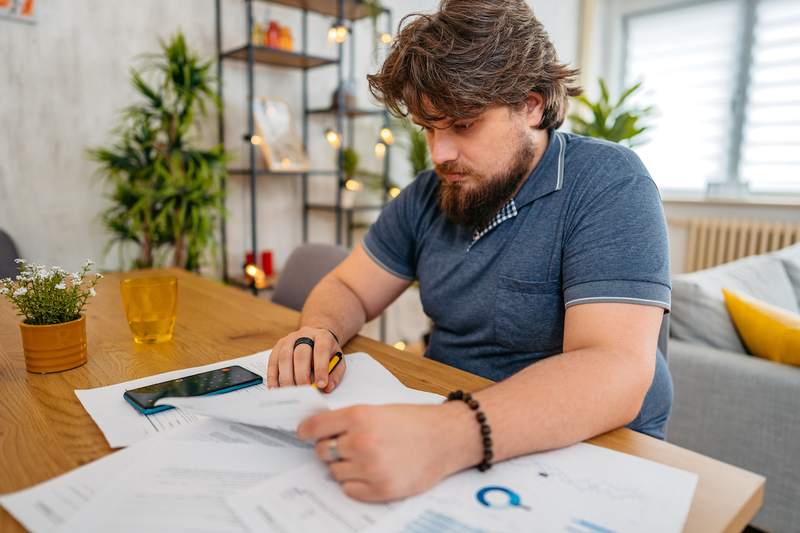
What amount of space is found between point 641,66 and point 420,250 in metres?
3.79

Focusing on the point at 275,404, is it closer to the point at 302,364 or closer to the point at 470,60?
the point at 302,364

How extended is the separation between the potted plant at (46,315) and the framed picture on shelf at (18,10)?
1904 millimetres

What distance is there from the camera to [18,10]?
2.13m

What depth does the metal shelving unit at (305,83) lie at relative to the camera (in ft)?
8.44

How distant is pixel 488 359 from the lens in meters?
1.01

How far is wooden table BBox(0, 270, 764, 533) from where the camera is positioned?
52 centimetres

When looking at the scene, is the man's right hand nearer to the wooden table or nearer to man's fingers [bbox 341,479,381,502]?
the wooden table

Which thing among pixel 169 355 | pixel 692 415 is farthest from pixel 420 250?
pixel 692 415

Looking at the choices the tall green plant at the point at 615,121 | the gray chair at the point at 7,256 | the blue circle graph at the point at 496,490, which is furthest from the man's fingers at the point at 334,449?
the tall green plant at the point at 615,121

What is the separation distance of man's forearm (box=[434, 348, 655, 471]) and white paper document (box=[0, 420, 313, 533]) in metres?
0.17

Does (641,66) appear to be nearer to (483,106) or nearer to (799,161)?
(799,161)

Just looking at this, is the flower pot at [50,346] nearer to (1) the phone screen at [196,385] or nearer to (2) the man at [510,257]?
(1) the phone screen at [196,385]

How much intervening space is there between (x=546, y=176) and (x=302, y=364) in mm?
547

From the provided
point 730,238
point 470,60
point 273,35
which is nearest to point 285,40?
point 273,35
